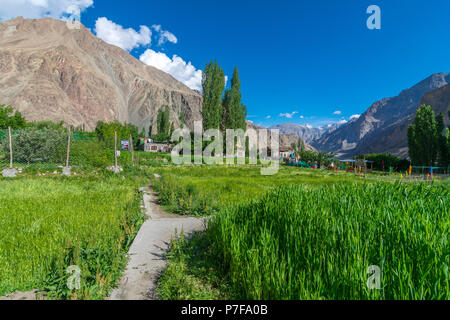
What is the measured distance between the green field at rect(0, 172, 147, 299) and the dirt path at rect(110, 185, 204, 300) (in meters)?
0.13

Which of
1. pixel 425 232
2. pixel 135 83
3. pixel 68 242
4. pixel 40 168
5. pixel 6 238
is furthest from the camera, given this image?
pixel 135 83

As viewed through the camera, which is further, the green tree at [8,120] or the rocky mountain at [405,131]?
the rocky mountain at [405,131]

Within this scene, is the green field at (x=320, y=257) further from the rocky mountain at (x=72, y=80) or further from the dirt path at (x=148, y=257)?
the rocky mountain at (x=72, y=80)

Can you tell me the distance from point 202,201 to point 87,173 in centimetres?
917

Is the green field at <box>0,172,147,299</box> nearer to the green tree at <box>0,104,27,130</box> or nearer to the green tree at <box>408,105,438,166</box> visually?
the green tree at <box>0,104,27,130</box>

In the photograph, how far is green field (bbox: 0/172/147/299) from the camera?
2.35 metres

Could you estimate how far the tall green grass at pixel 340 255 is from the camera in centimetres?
162

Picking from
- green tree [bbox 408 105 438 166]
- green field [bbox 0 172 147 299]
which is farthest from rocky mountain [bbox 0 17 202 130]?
green tree [bbox 408 105 438 166]

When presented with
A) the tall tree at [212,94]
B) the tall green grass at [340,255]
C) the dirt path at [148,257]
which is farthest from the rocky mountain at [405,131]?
the dirt path at [148,257]

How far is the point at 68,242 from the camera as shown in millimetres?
3000

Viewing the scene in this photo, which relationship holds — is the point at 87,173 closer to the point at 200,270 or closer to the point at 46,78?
the point at 200,270

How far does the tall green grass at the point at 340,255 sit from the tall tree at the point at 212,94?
32.9 metres

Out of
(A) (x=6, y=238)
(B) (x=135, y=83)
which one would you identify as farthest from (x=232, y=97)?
(B) (x=135, y=83)

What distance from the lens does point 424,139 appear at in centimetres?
3125
